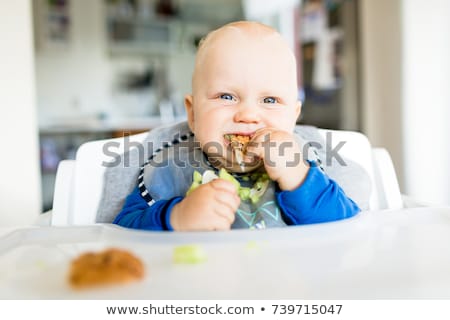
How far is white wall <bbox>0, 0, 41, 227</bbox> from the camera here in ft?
5.34

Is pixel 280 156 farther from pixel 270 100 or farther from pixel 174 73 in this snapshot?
pixel 174 73

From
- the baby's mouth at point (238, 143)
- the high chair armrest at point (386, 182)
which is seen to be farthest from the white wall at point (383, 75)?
the baby's mouth at point (238, 143)

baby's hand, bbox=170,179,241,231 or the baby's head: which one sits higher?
the baby's head

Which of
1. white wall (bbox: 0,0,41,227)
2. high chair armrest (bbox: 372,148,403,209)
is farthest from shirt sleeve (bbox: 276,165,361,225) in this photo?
white wall (bbox: 0,0,41,227)

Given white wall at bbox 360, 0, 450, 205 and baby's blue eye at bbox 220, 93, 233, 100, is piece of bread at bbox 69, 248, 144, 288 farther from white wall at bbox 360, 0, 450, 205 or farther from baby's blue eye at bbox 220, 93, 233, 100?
white wall at bbox 360, 0, 450, 205

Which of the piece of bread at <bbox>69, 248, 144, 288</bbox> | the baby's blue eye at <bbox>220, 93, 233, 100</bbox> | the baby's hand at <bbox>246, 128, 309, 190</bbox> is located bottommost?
the piece of bread at <bbox>69, 248, 144, 288</bbox>

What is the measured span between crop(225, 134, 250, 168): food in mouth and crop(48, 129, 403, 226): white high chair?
0.32 m

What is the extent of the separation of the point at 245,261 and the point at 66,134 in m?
3.46

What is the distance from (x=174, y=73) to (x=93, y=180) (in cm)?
375

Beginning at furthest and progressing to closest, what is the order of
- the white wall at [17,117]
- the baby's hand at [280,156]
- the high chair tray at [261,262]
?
the white wall at [17,117]
the baby's hand at [280,156]
the high chair tray at [261,262]

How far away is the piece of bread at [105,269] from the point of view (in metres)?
0.42

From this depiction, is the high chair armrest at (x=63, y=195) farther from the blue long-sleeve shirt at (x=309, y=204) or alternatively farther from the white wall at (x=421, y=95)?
the white wall at (x=421, y=95)

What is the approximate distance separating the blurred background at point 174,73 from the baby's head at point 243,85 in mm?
→ 1087

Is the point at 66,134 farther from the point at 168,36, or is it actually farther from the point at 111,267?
the point at 111,267
